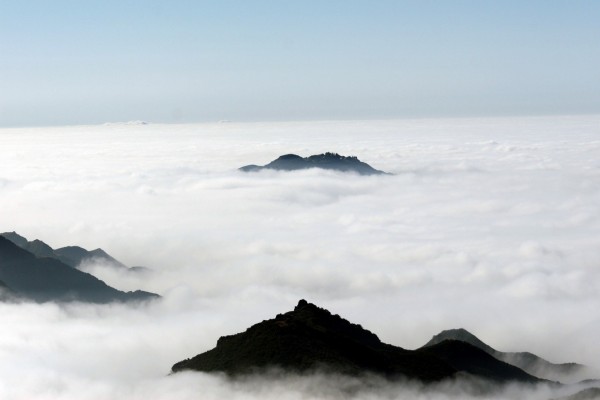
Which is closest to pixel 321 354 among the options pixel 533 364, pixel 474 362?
pixel 474 362

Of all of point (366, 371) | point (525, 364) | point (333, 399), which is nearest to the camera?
point (333, 399)

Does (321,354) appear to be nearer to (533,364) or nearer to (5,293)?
(533,364)

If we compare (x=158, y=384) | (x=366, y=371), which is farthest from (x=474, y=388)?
(x=158, y=384)

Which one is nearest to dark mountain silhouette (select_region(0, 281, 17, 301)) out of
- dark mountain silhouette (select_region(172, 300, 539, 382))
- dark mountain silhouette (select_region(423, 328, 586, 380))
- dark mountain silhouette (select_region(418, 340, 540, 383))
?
dark mountain silhouette (select_region(172, 300, 539, 382))

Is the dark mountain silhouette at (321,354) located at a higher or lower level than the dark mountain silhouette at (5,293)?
higher

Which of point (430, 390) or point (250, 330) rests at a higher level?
point (250, 330)

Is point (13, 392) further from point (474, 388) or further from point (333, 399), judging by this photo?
point (474, 388)

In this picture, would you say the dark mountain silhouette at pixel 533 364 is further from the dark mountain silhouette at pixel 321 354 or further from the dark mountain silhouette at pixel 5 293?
the dark mountain silhouette at pixel 5 293

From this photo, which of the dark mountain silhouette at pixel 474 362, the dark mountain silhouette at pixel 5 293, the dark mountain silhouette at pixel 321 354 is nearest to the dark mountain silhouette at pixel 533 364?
the dark mountain silhouette at pixel 474 362

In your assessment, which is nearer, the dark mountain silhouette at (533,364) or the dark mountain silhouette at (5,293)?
the dark mountain silhouette at (533,364)
